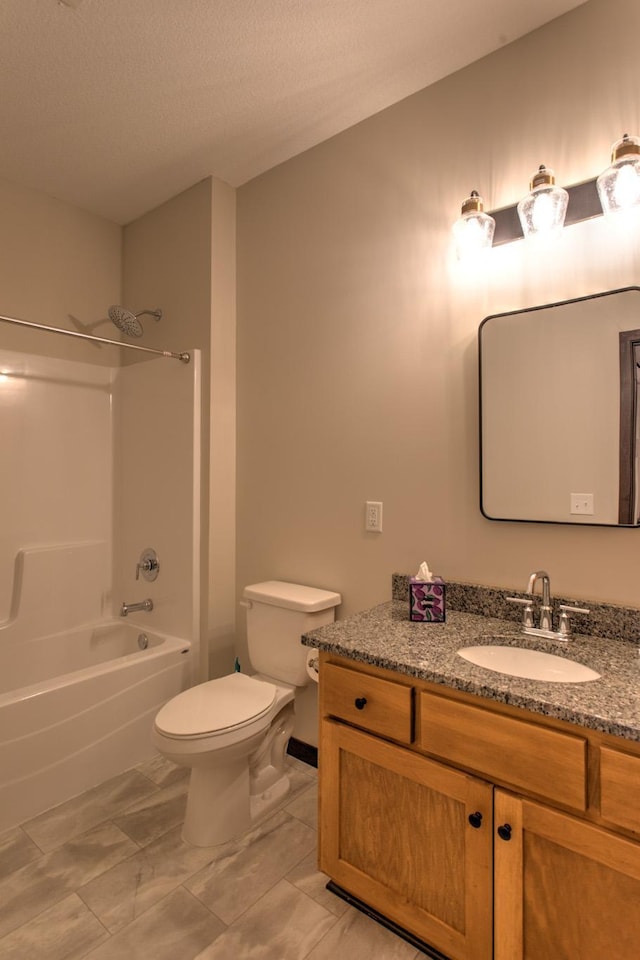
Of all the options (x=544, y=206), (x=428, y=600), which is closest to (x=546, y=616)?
(x=428, y=600)

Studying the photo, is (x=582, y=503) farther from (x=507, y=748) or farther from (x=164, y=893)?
(x=164, y=893)

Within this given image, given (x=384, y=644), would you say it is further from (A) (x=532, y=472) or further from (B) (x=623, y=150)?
(B) (x=623, y=150)

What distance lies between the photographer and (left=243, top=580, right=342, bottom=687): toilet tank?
2.04 meters

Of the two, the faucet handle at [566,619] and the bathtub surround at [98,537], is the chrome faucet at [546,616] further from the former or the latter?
the bathtub surround at [98,537]

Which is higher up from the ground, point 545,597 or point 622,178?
point 622,178

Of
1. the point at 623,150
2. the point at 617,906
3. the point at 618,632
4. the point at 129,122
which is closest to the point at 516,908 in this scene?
the point at 617,906

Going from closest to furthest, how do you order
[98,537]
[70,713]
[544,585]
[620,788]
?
1. [620,788]
2. [544,585]
3. [70,713]
4. [98,537]

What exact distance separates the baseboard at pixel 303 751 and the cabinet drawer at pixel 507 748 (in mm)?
1147

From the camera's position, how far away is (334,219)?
2.16 m

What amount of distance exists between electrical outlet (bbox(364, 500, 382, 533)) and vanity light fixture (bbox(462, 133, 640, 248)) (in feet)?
3.27

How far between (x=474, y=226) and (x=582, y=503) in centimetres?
93

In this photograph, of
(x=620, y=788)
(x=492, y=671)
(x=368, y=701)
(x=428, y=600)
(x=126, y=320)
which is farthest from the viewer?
(x=126, y=320)

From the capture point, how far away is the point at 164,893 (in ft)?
5.10

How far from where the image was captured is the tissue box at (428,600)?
161 centimetres
